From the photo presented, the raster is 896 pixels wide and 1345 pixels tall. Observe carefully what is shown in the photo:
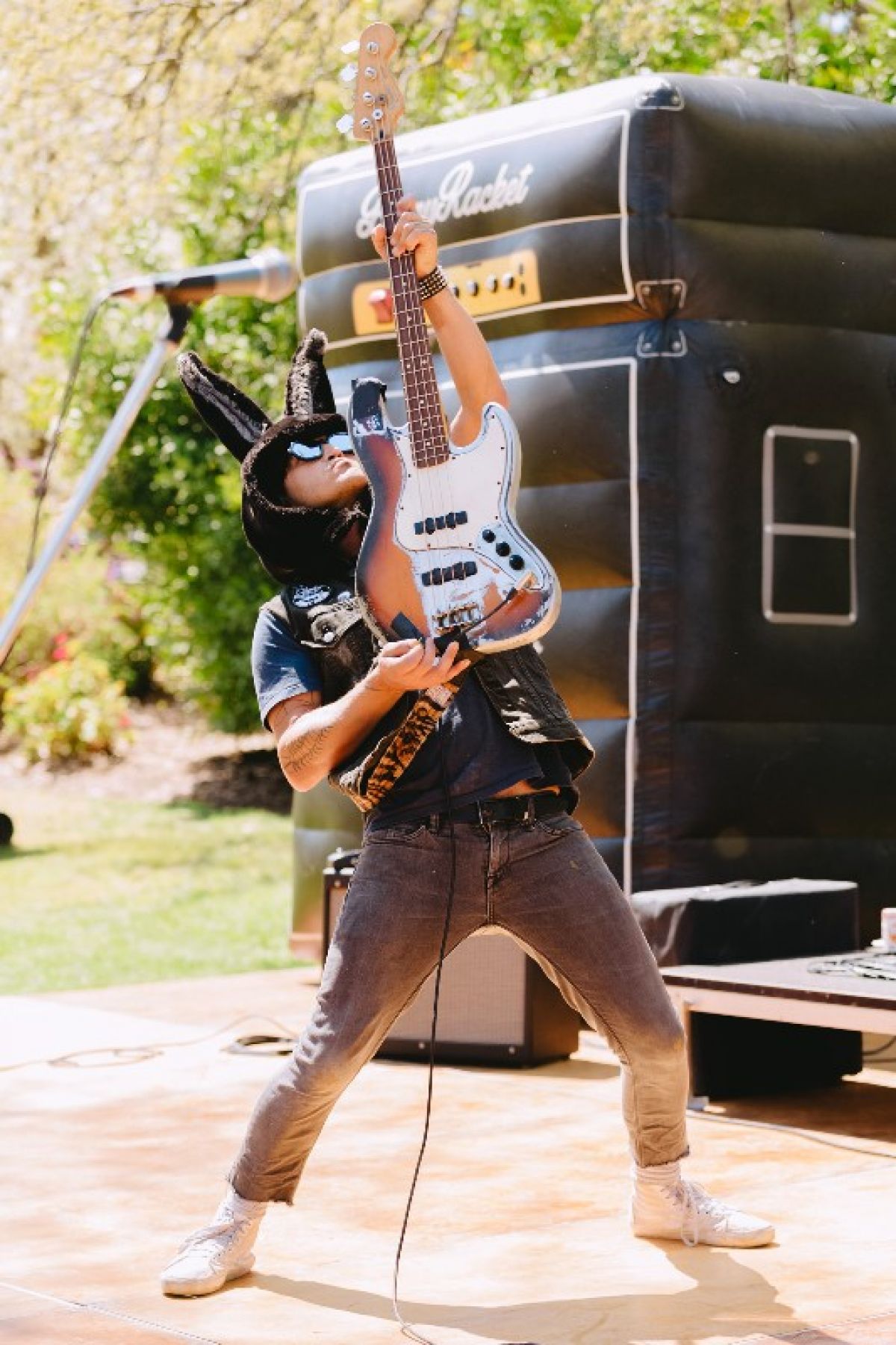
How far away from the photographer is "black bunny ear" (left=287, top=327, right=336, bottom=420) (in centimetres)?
424

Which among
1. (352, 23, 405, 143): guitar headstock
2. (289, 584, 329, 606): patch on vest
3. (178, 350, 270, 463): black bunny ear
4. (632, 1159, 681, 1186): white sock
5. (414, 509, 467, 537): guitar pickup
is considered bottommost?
(632, 1159, 681, 1186): white sock

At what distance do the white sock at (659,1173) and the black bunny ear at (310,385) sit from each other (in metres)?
1.70

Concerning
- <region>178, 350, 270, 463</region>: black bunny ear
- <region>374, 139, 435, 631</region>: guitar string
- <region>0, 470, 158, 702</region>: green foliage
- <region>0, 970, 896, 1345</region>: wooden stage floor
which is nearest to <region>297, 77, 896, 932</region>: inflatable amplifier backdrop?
<region>0, 970, 896, 1345</region>: wooden stage floor

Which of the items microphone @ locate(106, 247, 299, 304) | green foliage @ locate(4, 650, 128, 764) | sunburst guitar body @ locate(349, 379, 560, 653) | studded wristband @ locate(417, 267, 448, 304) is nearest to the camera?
sunburst guitar body @ locate(349, 379, 560, 653)

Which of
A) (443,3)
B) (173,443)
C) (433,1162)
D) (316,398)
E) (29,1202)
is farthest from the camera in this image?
(173,443)

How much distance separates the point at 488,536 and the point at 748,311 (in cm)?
354

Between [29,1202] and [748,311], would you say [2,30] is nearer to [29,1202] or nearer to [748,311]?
[748,311]

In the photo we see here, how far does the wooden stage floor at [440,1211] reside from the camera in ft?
12.6

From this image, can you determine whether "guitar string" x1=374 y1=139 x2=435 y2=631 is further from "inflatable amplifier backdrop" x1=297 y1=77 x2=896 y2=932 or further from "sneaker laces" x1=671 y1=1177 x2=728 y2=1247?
"inflatable amplifier backdrop" x1=297 y1=77 x2=896 y2=932

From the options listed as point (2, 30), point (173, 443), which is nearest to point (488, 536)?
point (2, 30)

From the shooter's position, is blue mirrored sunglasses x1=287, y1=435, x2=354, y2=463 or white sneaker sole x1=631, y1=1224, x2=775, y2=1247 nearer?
blue mirrored sunglasses x1=287, y1=435, x2=354, y2=463

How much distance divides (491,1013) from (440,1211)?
173 centimetres

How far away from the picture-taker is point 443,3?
40.6ft

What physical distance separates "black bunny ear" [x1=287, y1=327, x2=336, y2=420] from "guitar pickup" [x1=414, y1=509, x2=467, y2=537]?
47 cm
